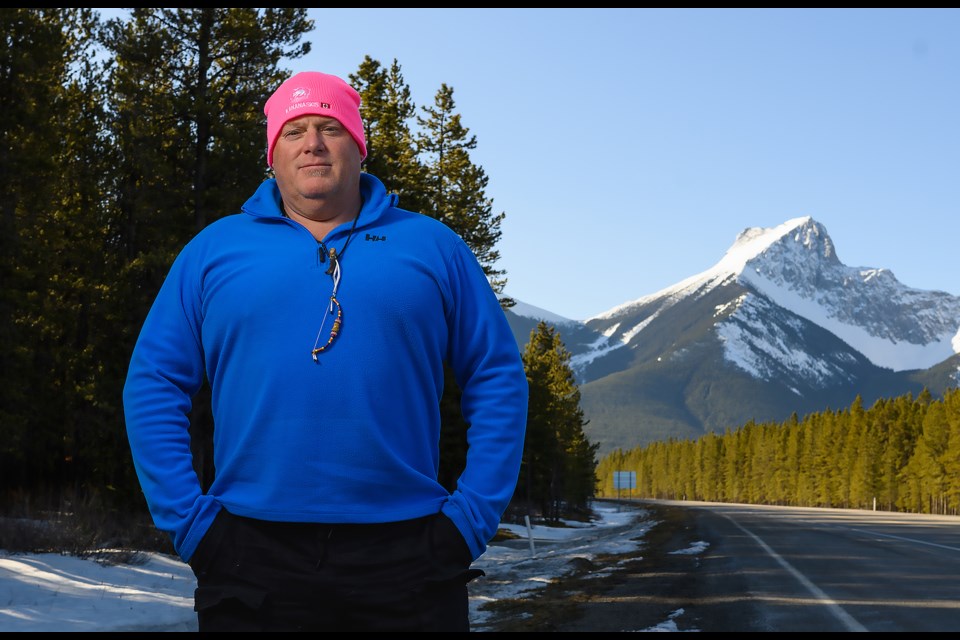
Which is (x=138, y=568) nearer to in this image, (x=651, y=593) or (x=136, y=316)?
(x=651, y=593)

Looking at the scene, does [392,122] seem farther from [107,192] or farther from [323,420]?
[323,420]

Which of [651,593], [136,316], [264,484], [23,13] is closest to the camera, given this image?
[264,484]

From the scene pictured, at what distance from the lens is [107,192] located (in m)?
34.1

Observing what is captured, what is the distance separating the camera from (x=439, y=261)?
315cm

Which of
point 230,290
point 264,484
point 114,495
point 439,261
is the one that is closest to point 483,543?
point 264,484

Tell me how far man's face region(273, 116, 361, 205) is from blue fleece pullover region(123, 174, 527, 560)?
0.11 meters

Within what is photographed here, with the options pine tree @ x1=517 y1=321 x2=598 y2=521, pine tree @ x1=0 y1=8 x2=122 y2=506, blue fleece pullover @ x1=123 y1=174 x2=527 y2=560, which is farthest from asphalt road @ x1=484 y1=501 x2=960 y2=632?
pine tree @ x1=517 y1=321 x2=598 y2=521

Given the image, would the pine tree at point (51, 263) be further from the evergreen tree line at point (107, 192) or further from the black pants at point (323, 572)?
the black pants at point (323, 572)

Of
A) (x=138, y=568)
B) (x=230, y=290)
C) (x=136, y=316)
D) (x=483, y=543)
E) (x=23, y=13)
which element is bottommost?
(x=138, y=568)

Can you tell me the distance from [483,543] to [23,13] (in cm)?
2577

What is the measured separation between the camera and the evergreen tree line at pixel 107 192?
2548 cm

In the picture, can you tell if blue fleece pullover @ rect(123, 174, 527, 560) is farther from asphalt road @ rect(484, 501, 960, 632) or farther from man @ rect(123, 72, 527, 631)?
asphalt road @ rect(484, 501, 960, 632)

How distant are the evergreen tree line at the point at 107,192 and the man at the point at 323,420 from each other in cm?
2198

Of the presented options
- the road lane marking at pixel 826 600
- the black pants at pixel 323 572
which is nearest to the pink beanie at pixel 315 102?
the black pants at pixel 323 572
